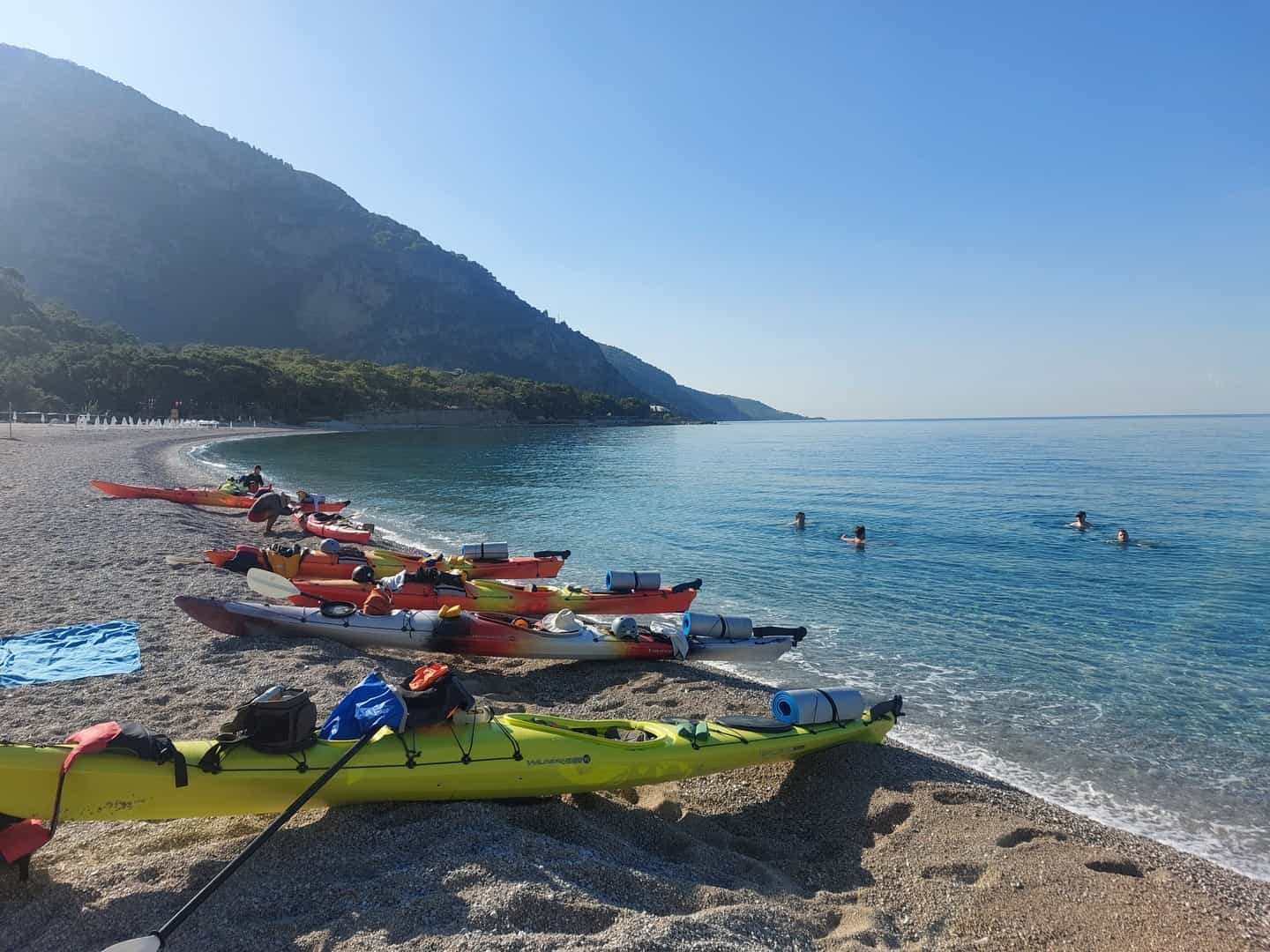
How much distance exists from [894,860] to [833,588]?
10.3m

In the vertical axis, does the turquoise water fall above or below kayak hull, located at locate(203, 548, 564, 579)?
below

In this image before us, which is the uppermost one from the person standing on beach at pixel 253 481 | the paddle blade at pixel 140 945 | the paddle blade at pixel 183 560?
the person standing on beach at pixel 253 481

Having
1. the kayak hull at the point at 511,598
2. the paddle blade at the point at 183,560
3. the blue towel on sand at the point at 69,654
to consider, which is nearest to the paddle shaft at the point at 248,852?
the blue towel on sand at the point at 69,654

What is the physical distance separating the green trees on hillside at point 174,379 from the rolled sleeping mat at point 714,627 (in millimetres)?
70218

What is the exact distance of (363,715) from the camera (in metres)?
5.34

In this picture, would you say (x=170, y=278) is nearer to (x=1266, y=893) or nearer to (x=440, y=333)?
(x=440, y=333)

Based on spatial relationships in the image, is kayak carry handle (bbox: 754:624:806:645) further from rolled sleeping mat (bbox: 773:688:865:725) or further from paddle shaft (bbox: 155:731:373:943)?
paddle shaft (bbox: 155:731:373:943)

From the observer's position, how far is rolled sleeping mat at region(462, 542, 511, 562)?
525 inches

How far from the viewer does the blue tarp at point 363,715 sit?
5230mm

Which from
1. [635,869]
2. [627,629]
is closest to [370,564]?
[627,629]

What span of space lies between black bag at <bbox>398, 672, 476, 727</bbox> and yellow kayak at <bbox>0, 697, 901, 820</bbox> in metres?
0.09

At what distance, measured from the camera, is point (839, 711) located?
6.82 meters

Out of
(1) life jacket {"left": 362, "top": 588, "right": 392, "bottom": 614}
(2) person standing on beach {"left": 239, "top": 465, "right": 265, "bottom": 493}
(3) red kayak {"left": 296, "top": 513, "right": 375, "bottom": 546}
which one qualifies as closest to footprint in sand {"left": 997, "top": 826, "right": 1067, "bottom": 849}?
(1) life jacket {"left": 362, "top": 588, "right": 392, "bottom": 614}

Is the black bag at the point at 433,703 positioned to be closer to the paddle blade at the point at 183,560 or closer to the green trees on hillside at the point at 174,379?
the paddle blade at the point at 183,560
